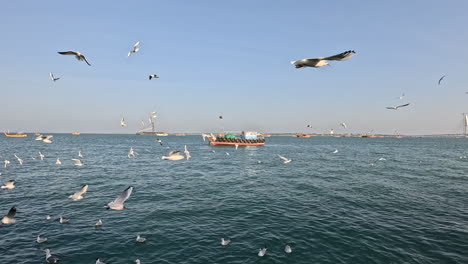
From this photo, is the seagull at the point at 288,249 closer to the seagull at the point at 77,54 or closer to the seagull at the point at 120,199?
the seagull at the point at 120,199

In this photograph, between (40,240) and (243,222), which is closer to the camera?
(40,240)

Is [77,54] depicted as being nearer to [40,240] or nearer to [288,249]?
[40,240]

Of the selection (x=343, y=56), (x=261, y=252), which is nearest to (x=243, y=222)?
(x=261, y=252)

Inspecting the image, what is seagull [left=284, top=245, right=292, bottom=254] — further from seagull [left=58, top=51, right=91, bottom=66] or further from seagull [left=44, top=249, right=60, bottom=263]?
seagull [left=58, top=51, right=91, bottom=66]

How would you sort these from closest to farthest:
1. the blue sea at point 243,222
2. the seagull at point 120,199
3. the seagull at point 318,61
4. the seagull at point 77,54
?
the seagull at point 318,61 → the seagull at point 77,54 → the seagull at point 120,199 → the blue sea at point 243,222

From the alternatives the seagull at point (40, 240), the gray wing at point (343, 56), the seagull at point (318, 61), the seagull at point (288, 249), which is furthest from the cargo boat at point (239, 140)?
the gray wing at point (343, 56)

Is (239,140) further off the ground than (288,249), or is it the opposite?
(239,140)

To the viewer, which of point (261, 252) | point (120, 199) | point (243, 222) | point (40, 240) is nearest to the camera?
point (120, 199)

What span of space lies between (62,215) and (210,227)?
9047mm

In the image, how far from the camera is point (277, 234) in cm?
1148

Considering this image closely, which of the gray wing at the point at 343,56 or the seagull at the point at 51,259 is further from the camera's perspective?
the seagull at the point at 51,259

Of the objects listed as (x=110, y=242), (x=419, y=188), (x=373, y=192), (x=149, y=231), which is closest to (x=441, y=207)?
(x=373, y=192)

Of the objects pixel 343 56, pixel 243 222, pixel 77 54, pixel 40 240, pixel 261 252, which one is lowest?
pixel 243 222

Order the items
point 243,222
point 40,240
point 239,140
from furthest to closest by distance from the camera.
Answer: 1. point 239,140
2. point 243,222
3. point 40,240
